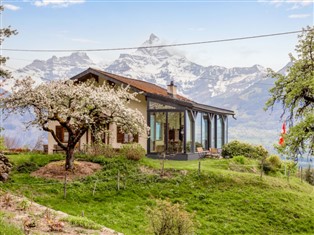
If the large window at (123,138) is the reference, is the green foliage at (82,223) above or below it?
below

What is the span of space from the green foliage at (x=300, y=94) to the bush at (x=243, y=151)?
989 centimetres

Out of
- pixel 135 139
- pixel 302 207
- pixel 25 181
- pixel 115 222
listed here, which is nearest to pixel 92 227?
pixel 115 222

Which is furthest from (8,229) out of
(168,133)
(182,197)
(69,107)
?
(168,133)

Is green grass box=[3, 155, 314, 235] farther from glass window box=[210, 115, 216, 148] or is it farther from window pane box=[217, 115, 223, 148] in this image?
window pane box=[217, 115, 223, 148]

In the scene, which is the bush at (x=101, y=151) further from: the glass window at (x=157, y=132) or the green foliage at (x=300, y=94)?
the green foliage at (x=300, y=94)

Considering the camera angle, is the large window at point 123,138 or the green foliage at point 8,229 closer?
the green foliage at point 8,229

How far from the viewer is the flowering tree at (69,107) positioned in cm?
2064

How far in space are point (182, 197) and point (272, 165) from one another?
30.3 feet

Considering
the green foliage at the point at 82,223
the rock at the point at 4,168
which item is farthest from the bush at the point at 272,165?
the green foliage at the point at 82,223

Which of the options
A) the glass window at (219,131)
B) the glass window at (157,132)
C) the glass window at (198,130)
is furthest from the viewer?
the glass window at (219,131)

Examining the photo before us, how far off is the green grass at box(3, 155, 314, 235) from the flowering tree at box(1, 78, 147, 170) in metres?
2.07

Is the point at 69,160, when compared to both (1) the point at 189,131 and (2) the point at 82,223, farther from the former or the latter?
(1) the point at 189,131

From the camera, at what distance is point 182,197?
62.5 feet

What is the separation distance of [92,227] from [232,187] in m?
10.6
